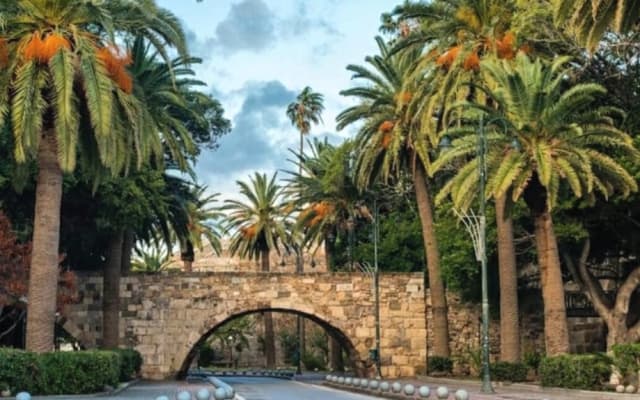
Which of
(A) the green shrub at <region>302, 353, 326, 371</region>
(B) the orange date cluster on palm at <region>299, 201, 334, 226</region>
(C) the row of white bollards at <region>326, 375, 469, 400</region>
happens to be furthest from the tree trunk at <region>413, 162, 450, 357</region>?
(A) the green shrub at <region>302, 353, 326, 371</region>

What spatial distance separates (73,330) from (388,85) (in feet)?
61.6

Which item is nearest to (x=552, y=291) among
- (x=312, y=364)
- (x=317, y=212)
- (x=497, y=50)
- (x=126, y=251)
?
(x=497, y=50)

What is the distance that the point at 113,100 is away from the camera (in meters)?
25.1

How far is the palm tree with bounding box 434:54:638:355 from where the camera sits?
27.9 metres

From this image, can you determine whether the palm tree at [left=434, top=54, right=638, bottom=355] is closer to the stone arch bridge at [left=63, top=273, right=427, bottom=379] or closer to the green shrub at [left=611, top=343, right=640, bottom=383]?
the green shrub at [left=611, top=343, right=640, bottom=383]

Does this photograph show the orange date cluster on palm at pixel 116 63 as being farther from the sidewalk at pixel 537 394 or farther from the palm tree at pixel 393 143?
the palm tree at pixel 393 143

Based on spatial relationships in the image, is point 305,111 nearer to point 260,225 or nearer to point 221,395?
point 260,225

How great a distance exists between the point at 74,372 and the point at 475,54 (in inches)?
709

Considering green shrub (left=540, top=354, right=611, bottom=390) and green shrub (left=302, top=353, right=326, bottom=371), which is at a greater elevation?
green shrub (left=540, top=354, right=611, bottom=390)

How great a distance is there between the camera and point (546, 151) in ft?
91.6

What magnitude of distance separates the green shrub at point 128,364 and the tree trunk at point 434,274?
13.4 meters

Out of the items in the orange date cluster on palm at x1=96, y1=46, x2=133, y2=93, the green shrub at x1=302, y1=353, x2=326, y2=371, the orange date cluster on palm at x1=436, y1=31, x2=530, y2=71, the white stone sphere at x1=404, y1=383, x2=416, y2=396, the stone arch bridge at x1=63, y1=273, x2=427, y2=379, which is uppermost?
the orange date cluster on palm at x1=436, y1=31, x2=530, y2=71

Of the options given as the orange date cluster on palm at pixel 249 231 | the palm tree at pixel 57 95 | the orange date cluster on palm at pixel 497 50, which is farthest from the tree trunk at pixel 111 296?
the orange date cluster on palm at pixel 249 231

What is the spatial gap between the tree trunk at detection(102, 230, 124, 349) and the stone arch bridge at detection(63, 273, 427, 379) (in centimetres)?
338
